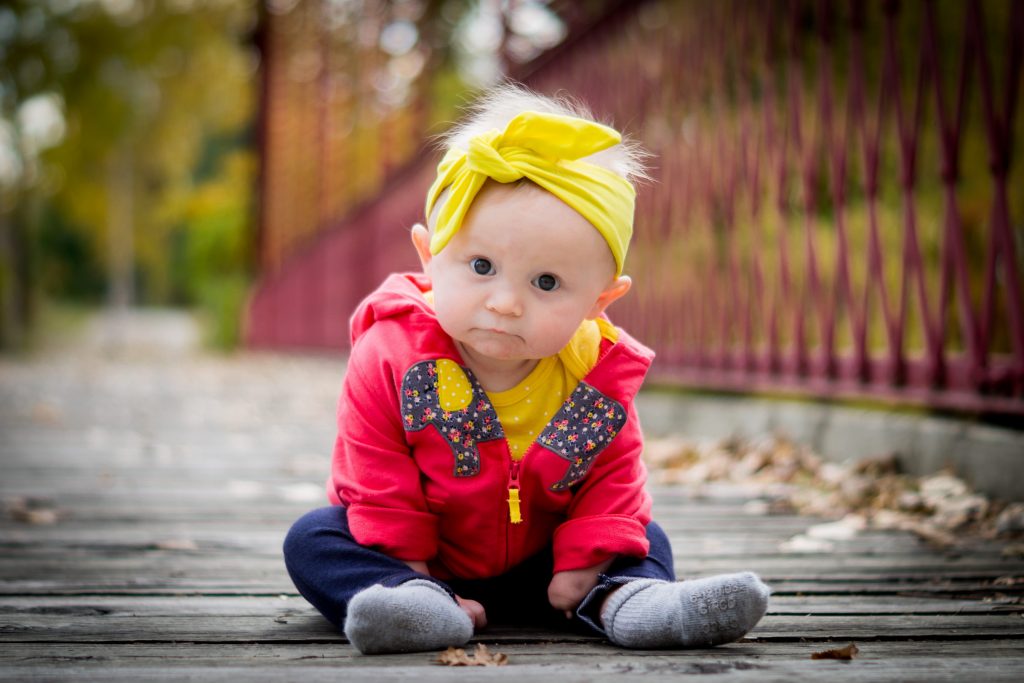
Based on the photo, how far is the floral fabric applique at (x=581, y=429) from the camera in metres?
1.92

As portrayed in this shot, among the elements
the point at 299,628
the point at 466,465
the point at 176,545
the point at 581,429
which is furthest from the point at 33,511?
the point at 581,429

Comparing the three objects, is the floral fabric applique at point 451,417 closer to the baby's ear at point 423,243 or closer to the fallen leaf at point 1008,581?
the baby's ear at point 423,243

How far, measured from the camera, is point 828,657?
1719mm

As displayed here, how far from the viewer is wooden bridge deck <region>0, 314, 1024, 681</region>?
1.65m

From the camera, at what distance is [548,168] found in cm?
181

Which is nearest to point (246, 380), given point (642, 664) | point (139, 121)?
point (642, 664)

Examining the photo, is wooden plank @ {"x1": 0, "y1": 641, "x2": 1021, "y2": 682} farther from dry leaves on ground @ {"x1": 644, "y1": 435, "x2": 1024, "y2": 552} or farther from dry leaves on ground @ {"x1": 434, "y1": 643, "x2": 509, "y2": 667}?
dry leaves on ground @ {"x1": 644, "y1": 435, "x2": 1024, "y2": 552}

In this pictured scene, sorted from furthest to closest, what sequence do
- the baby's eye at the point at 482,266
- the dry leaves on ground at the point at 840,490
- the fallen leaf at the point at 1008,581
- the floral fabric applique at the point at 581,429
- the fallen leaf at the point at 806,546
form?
the dry leaves on ground at the point at 840,490, the fallen leaf at the point at 806,546, the fallen leaf at the point at 1008,581, the floral fabric applique at the point at 581,429, the baby's eye at the point at 482,266

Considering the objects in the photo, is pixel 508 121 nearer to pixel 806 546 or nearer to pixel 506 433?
pixel 506 433

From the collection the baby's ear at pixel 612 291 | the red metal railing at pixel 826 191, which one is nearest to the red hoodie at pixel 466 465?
the baby's ear at pixel 612 291

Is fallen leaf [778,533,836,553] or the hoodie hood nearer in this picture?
the hoodie hood

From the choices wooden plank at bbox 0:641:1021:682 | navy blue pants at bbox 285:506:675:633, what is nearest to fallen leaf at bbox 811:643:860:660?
wooden plank at bbox 0:641:1021:682

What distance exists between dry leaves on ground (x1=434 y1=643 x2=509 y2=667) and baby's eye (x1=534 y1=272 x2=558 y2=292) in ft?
1.92

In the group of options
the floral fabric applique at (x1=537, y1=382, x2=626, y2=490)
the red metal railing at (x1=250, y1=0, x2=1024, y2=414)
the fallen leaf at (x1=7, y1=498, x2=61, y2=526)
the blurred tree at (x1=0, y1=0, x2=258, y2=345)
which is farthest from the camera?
the blurred tree at (x1=0, y1=0, x2=258, y2=345)
